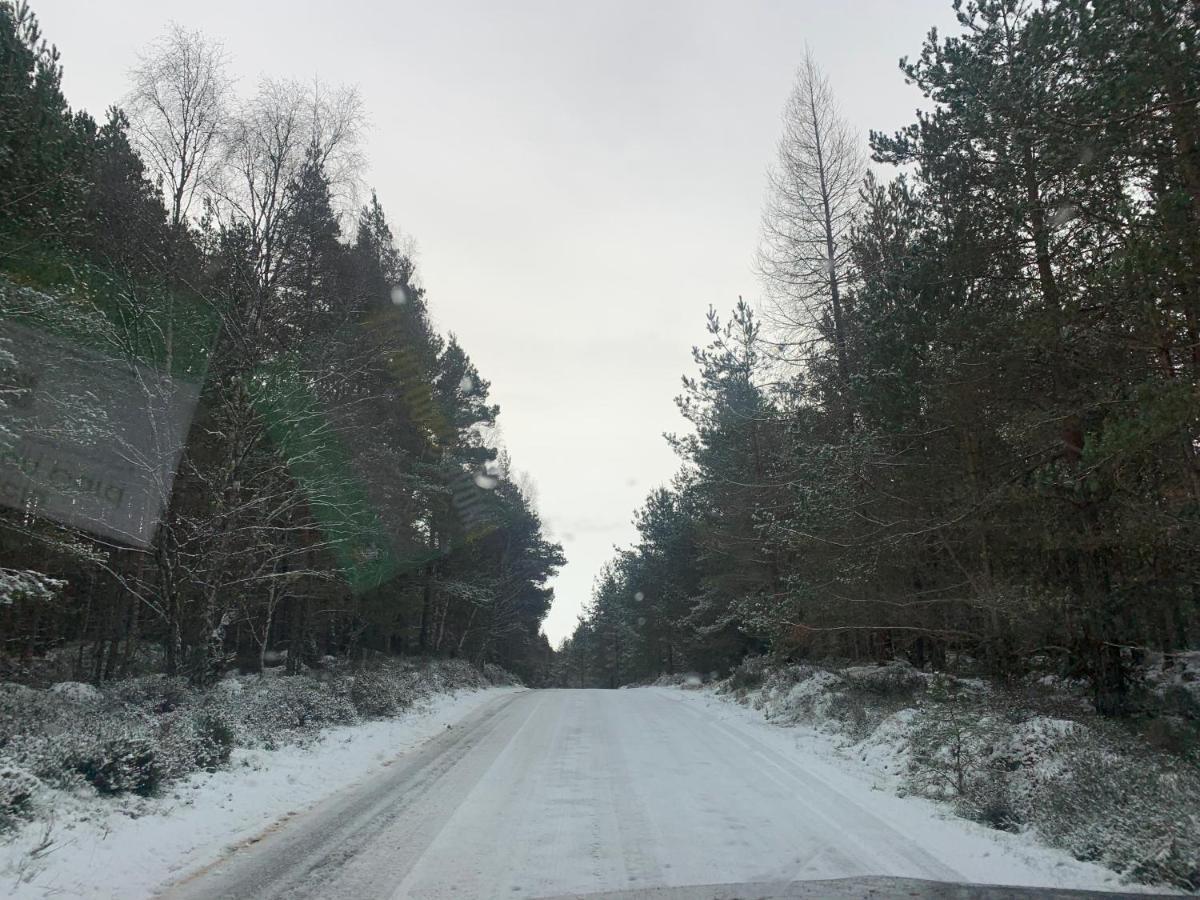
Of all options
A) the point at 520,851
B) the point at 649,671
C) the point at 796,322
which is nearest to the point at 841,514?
the point at 796,322

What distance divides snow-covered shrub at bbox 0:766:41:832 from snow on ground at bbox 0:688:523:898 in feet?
0.72

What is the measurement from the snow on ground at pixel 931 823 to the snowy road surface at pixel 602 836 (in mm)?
27

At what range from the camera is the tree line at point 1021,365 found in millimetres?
7793

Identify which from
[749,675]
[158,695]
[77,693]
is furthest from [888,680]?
[77,693]

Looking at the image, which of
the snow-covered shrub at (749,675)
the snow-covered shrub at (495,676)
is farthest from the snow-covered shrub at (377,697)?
the snow-covered shrub at (495,676)

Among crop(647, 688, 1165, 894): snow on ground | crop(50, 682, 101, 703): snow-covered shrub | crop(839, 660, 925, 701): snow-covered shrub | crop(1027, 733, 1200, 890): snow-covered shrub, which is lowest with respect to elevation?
crop(647, 688, 1165, 894): snow on ground

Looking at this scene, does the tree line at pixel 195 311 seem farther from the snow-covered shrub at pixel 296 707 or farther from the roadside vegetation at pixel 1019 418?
the roadside vegetation at pixel 1019 418

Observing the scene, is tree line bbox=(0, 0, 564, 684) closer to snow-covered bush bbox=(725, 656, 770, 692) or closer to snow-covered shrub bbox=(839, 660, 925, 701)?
snow-covered shrub bbox=(839, 660, 925, 701)

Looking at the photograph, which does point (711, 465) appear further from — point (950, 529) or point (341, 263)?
point (341, 263)

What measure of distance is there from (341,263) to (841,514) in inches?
432

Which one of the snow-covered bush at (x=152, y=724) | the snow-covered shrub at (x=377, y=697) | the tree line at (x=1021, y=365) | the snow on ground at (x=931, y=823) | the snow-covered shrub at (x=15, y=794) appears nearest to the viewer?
the snow on ground at (x=931, y=823)

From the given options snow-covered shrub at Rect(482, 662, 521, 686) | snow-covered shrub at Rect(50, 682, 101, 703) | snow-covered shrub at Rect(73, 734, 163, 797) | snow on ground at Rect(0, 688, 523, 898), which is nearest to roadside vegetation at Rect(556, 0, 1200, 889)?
snow on ground at Rect(0, 688, 523, 898)

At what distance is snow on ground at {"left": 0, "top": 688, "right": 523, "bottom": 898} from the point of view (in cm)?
495

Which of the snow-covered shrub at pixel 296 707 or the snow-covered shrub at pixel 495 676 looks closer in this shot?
the snow-covered shrub at pixel 296 707
